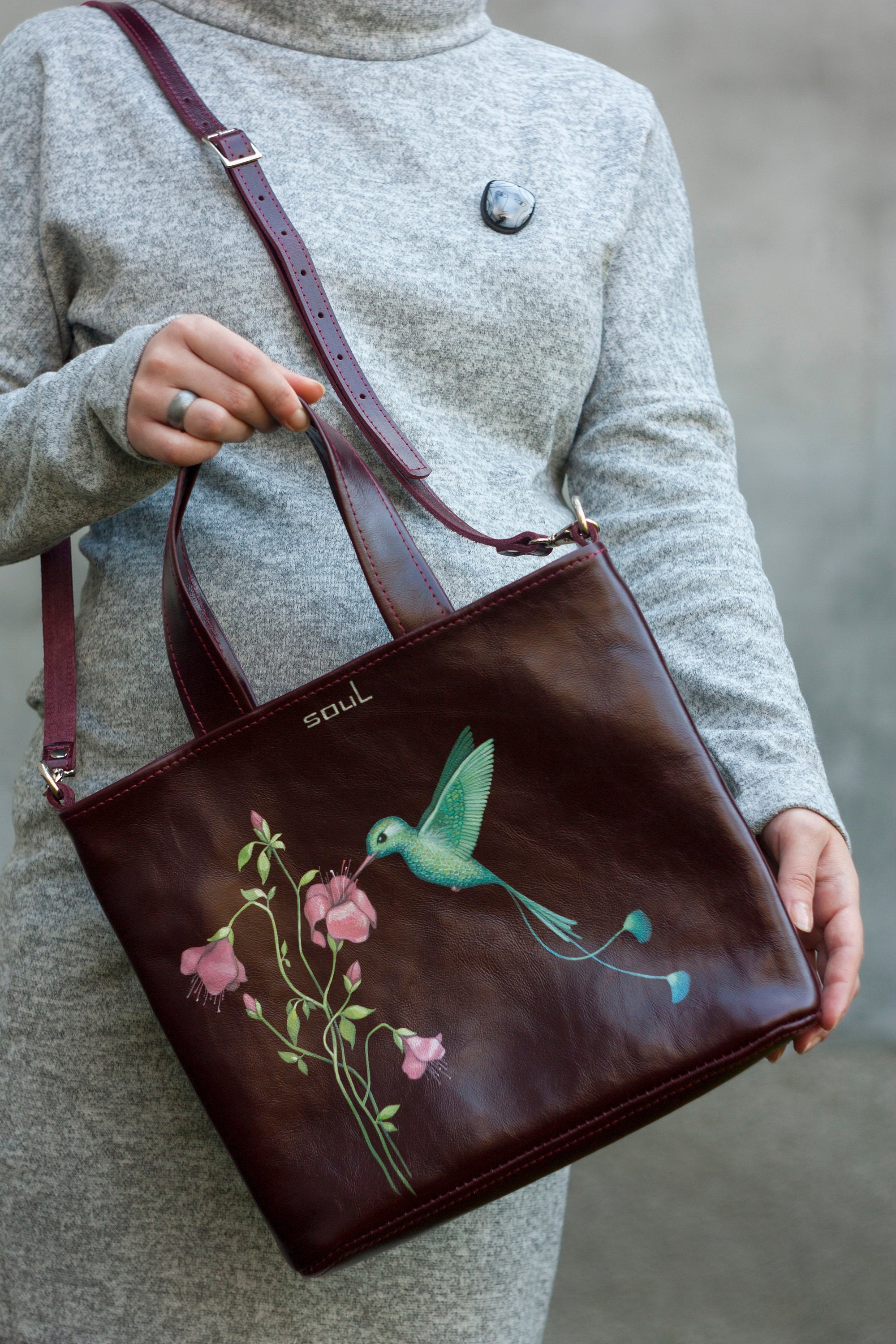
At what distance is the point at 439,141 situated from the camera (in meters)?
Result: 0.76

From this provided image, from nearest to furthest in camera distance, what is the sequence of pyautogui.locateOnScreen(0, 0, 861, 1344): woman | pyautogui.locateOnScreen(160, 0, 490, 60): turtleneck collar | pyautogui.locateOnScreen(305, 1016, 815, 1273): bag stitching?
pyautogui.locateOnScreen(305, 1016, 815, 1273): bag stitching → pyautogui.locateOnScreen(0, 0, 861, 1344): woman → pyautogui.locateOnScreen(160, 0, 490, 60): turtleneck collar

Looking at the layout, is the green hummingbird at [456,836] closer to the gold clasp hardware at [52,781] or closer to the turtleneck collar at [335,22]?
the gold clasp hardware at [52,781]

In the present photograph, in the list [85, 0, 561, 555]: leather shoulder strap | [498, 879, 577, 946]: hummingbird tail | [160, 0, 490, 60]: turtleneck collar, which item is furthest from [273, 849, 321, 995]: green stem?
[160, 0, 490, 60]: turtleneck collar

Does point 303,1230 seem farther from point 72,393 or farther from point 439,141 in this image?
point 439,141

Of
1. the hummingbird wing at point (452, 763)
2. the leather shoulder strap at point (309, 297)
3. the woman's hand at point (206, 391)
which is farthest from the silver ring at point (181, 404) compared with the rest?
the hummingbird wing at point (452, 763)

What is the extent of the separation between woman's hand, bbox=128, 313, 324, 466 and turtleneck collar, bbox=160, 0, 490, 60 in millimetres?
325

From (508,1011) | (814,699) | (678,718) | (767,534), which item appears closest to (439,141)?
(678,718)

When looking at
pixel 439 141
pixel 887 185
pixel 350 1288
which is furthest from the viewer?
pixel 887 185

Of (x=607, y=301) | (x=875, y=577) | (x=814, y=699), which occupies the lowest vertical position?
(x=814, y=699)

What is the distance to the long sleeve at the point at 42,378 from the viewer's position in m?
0.61

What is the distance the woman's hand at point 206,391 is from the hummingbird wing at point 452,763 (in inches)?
7.4

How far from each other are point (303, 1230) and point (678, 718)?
32 cm

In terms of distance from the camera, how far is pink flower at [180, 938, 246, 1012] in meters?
0.56

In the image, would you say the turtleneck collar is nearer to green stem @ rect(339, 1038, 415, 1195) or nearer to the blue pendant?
the blue pendant
